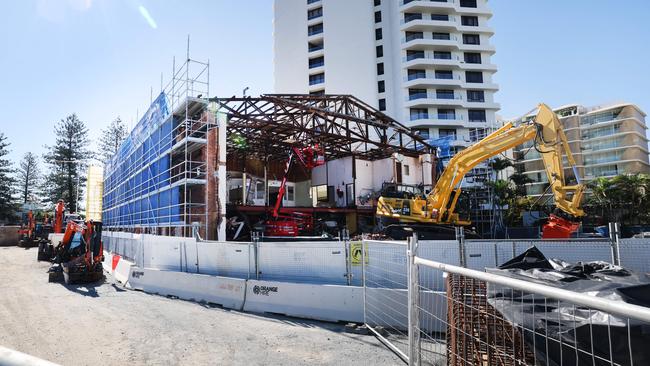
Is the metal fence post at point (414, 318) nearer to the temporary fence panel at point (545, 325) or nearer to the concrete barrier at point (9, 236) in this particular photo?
the temporary fence panel at point (545, 325)

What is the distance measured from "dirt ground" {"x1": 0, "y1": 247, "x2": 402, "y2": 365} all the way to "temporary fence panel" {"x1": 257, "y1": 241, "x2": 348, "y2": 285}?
3.83ft

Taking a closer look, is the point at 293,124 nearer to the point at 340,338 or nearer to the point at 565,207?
the point at 565,207

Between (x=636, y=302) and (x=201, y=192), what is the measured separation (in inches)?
635

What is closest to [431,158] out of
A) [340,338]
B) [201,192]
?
[201,192]

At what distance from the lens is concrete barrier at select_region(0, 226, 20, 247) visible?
37531 mm

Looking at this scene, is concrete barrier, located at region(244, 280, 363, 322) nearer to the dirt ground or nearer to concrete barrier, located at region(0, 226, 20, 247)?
the dirt ground

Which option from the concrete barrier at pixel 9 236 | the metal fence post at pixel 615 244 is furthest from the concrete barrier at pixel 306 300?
the concrete barrier at pixel 9 236

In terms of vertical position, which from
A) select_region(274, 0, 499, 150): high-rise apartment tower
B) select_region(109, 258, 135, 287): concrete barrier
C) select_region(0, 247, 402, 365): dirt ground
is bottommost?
select_region(0, 247, 402, 365): dirt ground

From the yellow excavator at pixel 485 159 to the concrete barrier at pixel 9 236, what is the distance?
39.1 meters

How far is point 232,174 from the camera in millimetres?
26844

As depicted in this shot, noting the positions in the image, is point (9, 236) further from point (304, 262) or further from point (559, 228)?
point (559, 228)

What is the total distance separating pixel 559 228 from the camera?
12820 millimetres

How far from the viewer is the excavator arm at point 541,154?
523 inches

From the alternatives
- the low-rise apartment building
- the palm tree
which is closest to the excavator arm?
the palm tree
